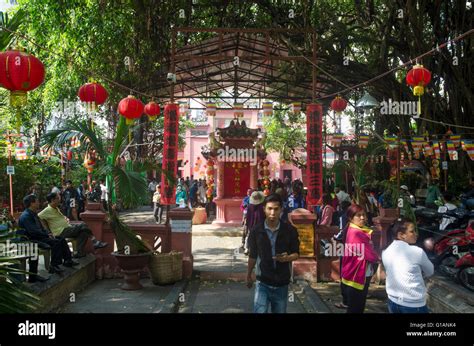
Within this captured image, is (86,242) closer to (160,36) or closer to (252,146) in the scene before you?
(160,36)

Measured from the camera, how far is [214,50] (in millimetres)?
12617

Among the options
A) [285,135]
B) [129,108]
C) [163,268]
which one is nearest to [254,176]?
[129,108]

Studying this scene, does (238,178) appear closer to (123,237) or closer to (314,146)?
(314,146)

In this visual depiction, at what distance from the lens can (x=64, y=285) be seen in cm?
590

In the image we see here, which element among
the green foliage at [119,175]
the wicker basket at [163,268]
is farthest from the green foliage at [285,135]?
the green foliage at [119,175]

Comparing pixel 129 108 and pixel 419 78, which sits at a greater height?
pixel 419 78

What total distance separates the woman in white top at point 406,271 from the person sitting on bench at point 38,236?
4.25m

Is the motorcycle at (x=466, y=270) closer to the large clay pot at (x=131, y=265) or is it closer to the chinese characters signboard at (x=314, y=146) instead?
the chinese characters signboard at (x=314, y=146)

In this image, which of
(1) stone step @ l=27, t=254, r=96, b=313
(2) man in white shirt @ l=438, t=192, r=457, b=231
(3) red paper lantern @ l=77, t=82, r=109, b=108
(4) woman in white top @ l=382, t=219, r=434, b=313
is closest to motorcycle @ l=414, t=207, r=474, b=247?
(2) man in white shirt @ l=438, t=192, r=457, b=231

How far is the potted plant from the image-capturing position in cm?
646

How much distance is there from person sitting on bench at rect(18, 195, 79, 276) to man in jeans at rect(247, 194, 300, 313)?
3186 millimetres

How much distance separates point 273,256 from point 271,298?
14.5 inches

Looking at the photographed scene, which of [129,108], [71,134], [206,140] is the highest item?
[206,140]
